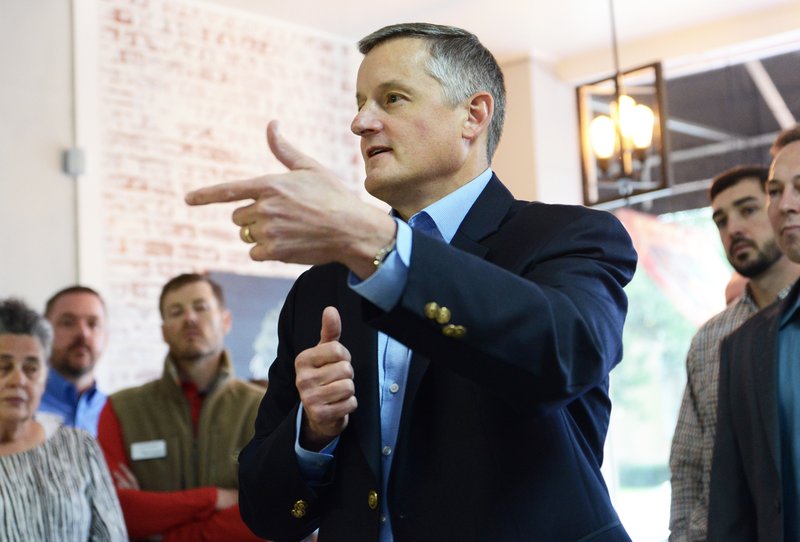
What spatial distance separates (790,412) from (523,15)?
216 inches

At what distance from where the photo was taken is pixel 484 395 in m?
1.63

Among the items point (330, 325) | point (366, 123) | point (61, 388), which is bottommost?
point (61, 388)

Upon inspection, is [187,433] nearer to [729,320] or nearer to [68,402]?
[68,402]

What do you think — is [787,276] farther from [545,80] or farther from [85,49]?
[545,80]

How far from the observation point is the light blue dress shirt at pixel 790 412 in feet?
8.70

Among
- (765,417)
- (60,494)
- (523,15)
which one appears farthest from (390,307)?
(523,15)

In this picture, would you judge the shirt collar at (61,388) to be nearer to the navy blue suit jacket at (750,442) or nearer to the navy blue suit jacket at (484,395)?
the navy blue suit jacket at (750,442)

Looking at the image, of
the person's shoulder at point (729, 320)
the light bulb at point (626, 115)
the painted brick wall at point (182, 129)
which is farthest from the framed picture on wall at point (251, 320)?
the person's shoulder at point (729, 320)

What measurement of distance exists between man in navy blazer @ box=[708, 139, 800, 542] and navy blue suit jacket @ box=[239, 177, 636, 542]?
1107mm

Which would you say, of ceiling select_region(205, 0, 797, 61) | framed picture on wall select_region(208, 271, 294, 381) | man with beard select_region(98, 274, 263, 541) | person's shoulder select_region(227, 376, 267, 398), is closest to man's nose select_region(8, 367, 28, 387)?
man with beard select_region(98, 274, 263, 541)

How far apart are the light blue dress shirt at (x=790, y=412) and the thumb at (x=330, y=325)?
145cm

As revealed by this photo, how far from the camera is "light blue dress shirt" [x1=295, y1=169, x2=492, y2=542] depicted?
1374 mm

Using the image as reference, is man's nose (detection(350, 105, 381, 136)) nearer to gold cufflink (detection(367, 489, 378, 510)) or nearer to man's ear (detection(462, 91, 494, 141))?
man's ear (detection(462, 91, 494, 141))

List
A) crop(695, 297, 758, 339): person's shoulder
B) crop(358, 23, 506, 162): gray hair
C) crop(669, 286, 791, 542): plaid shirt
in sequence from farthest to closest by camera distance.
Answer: crop(695, 297, 758, 339): person's shoulder, crop(669, 286, 791, 542): plaid shirt, crop(358, 23, 506, 162): gray hair
